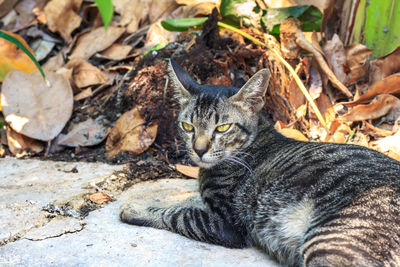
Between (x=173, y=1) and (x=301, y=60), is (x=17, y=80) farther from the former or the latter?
(x=301, y=60)

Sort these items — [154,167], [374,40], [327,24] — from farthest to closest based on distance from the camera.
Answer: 1. [327,24]
2. [374,40]
3. [154,167]

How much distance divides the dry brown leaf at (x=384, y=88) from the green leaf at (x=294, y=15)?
1.08 metres

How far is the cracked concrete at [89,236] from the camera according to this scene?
255 cm

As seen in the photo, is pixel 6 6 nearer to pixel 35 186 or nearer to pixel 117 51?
pixel 117 51

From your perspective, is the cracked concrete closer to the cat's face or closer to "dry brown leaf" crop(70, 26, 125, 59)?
the cat's face

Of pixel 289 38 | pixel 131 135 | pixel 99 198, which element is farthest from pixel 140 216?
pixel 289 38

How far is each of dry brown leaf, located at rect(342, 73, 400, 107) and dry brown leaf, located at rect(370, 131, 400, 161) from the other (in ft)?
1.59

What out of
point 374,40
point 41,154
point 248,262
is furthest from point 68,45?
point 248,262

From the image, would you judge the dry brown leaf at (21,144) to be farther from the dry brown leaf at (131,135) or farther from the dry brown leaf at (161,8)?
the dry brown leaf at (161,8)

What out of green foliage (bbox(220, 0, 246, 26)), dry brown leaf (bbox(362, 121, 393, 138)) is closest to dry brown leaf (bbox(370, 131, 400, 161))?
dry brown leaf (bbox(362, 121, 393, 138))

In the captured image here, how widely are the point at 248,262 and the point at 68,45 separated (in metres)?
4.58

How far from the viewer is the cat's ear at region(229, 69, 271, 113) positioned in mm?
3203

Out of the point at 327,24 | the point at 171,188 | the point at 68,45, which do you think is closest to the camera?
the point at 171,188

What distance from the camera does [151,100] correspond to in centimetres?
467
